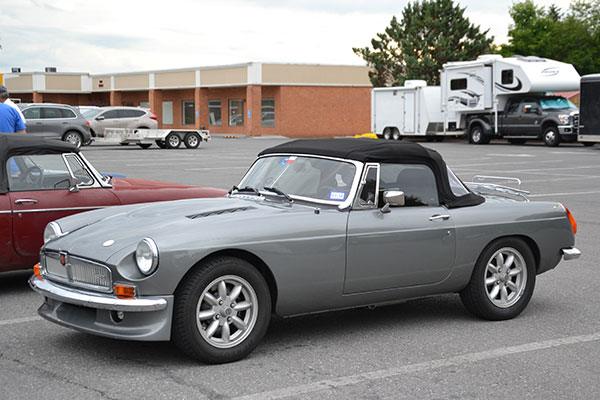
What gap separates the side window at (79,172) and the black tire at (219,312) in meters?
3.01

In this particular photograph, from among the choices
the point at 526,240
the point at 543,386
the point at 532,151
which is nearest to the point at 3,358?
the point at 543,386

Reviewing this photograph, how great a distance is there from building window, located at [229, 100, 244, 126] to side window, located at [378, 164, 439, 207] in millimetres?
52297

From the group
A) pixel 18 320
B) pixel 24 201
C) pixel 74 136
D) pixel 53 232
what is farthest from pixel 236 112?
pixel 53 232

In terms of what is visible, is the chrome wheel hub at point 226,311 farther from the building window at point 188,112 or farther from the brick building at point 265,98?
the building window at point 188,112

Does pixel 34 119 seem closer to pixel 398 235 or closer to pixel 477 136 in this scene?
pixel 477 136

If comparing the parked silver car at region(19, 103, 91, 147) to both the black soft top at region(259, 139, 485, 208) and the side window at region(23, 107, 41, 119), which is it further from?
the black soft top at region(259, 139, 485, 208)

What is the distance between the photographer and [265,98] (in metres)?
56.7

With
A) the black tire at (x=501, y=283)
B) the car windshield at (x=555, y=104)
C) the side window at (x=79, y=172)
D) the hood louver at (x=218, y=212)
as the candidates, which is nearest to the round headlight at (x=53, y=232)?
the hood louver at (x=218, y=212)

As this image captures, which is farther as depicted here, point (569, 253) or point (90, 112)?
point (90, 112)

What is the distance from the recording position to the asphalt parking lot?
4.50 m

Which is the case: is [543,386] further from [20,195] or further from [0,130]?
[0,130]

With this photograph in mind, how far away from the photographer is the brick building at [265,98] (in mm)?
55656

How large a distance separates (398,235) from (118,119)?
31.6 m

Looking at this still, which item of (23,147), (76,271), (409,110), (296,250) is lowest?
(76,271)
